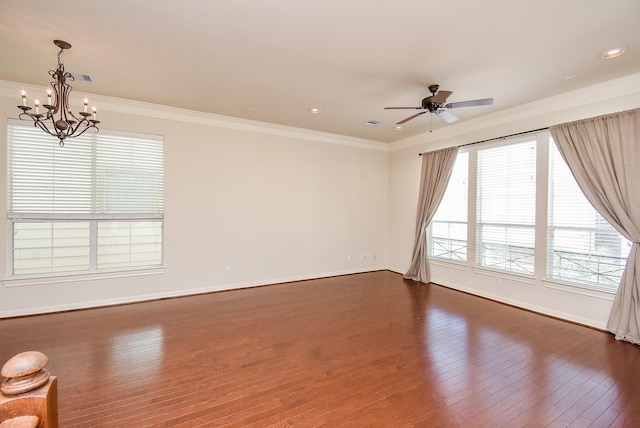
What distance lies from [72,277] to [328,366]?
3.76 meters

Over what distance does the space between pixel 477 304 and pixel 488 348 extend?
1.58 meters

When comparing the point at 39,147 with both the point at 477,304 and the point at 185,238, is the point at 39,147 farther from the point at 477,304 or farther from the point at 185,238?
the point at 477,304

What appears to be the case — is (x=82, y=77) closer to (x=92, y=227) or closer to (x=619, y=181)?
(x=92, y=227)

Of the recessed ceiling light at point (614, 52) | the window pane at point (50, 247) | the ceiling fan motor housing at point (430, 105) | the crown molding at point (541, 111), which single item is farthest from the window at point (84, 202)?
the recessed ceiling light at point (614, 52)

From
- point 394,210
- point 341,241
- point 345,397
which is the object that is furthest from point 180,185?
point 394,210

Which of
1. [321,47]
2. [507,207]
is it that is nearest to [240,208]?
[321,47]

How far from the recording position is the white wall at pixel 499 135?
11.9 ft

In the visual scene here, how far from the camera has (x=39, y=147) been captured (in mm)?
3889

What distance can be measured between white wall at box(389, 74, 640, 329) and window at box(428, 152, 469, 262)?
267 millimetres

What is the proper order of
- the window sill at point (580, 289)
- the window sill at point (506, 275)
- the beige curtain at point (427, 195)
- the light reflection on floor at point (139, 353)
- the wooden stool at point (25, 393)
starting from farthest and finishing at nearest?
the beige curtain at point (427, 195) → the window sill at point (506, 275) → the window sill at point (580, 289) → the light reflection on floor at point (139, 353) → the wooden stool at point (25, 393)

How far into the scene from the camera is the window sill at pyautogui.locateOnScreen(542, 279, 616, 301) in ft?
11.8

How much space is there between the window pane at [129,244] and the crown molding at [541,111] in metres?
5.31

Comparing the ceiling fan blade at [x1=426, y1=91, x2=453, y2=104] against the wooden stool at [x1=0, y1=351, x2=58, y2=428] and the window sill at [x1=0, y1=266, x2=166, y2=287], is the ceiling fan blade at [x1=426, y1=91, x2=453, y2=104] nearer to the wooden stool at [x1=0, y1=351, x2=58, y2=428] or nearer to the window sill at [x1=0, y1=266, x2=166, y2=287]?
the wooden stool at [x1=0, y1=351, x2=58, y2=428]

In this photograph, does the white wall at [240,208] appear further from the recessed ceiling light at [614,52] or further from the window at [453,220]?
the recessed ceiling light at [614,52]
